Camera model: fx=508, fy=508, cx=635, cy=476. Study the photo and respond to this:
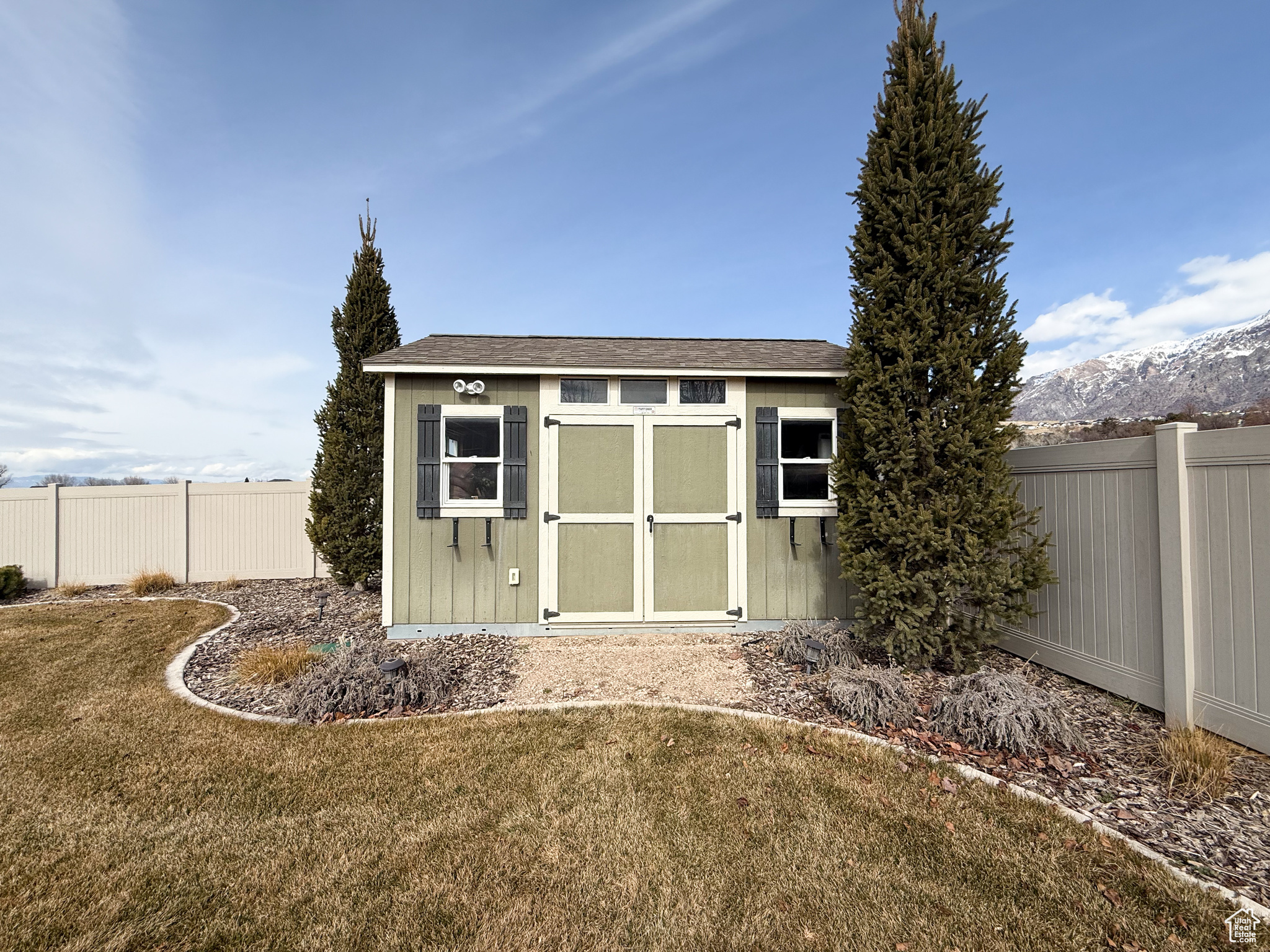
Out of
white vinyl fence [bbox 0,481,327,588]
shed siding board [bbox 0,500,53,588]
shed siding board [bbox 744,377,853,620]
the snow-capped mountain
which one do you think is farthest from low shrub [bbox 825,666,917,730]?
the snow-capped mountain

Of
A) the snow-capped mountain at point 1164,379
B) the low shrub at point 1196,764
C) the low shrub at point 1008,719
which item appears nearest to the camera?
the low shrub at point 1196,764

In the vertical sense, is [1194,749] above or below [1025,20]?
below

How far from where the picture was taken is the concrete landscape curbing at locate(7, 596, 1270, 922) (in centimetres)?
206

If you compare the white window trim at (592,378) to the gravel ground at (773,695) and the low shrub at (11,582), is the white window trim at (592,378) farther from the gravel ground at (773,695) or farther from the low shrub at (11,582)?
the low shrub at (11,582)

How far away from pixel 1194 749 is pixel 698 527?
391cm

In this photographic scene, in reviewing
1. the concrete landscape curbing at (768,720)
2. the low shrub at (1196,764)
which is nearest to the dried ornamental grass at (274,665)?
the concrete landscape curbing at (768,720)

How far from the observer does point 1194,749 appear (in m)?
2.73

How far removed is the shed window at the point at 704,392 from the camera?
580 centimetres

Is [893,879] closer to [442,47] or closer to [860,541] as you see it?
[860,541]

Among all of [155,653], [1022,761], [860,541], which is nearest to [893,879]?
[1022,761]

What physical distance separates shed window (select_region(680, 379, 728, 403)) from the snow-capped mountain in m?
33.5

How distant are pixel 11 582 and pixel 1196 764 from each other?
46.3 feet

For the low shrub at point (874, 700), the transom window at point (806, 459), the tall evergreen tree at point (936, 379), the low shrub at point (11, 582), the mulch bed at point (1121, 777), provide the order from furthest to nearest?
the low shrub at point (11, 582)
the transom window at point (806, 459)
the tall evergreen tree at point (936, 379)
the low shrub at point (874, 700)
the mulch bed at point (1121, 777)

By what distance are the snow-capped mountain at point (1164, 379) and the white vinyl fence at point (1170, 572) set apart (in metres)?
33.3
